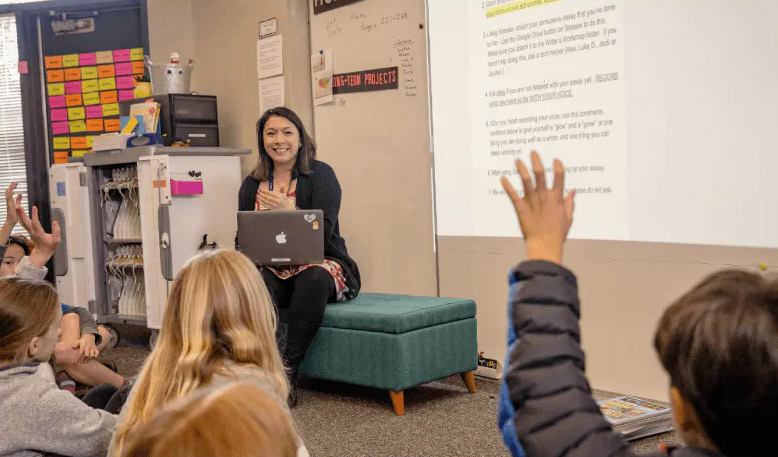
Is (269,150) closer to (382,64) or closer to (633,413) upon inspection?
(382,64)

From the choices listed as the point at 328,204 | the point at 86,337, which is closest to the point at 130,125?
the point at 328,204

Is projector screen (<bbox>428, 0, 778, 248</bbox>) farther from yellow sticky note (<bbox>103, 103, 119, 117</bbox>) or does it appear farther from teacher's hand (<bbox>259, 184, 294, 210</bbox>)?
yellow sticky note (<bbox>103, 103, 119, 117</bbox>)

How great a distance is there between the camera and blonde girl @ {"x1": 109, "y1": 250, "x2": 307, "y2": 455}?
1.56m

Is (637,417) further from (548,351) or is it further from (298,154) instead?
(548,351)

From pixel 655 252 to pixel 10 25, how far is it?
492 centimetres

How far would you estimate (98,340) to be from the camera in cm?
312

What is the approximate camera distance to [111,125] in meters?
5.95

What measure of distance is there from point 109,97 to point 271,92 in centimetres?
160

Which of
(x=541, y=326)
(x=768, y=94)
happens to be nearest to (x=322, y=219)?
(x=768, y=94)

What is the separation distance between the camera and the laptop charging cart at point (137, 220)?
460 cm

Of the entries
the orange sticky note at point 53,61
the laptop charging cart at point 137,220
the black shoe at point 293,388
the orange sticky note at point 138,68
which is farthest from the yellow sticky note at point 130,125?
the black shoe at point 293,388

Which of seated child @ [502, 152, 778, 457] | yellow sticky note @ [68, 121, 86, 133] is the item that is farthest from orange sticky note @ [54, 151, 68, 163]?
seated child @ [502, 152, 778, 457]

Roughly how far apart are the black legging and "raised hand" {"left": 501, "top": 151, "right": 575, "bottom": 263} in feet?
Result: 8.51

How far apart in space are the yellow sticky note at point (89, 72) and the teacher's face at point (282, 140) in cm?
268
